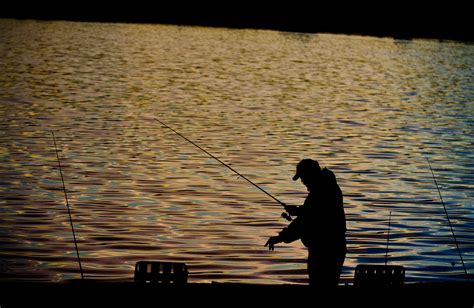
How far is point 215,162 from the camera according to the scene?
2394 cm

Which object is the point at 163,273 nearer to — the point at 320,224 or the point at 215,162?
the point at 320,224

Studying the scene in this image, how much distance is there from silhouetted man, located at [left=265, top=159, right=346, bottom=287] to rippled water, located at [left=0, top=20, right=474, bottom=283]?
356 centimetres

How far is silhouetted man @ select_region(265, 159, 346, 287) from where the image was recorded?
33.5 ft

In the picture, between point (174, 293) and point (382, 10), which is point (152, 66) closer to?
point (174, 293)

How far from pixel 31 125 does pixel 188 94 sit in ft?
46.3

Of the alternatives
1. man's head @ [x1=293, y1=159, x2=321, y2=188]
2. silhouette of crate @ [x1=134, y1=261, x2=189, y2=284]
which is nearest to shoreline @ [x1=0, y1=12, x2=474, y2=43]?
man's head @ [x1=293, y1=159, x2=321, y2=188]

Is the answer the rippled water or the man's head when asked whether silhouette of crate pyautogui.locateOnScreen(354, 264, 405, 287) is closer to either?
the man's head

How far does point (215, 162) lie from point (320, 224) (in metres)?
13.7

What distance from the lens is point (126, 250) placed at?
608 inches

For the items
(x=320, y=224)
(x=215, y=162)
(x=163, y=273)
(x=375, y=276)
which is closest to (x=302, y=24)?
(x=215, y=162)

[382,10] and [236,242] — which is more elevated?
[382,10]

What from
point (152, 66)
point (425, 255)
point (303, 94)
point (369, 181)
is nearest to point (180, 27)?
point (152, 66)

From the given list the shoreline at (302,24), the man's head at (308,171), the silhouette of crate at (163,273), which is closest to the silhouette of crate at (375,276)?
the man's head at (308,171)

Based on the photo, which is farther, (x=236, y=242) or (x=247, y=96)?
(x=247, y=96)
